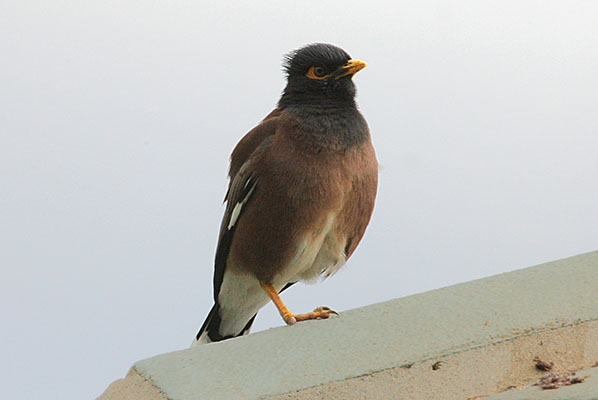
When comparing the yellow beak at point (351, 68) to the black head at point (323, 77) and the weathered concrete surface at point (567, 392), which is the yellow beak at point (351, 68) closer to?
the black head at point (323, 77)

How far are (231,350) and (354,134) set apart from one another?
1693 millimetres

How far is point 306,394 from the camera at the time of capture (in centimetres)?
234

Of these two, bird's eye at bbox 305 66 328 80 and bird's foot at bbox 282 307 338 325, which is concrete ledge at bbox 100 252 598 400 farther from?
bird's eye at bbox 305 66 328 80

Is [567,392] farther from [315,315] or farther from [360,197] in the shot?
[360,197]

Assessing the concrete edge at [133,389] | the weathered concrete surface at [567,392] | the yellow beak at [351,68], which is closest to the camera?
the weathered concrete surface at [567,392]

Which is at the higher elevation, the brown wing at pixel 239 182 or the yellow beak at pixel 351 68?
the yellow beak at pixel 351 68

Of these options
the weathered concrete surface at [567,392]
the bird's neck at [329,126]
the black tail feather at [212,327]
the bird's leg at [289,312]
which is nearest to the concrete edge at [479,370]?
the weathered concrete surface at [567,392]

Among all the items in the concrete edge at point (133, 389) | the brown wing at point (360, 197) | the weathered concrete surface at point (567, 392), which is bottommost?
the weathered concrete surface at point (567, 392)

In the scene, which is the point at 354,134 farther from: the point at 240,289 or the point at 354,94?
the point at 240,289

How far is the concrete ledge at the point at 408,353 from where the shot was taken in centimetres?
243

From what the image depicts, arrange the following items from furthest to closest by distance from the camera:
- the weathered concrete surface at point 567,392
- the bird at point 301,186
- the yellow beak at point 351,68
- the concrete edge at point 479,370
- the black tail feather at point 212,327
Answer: the black tail feather at point 212,327 → the yellow beak at point 351,68 → the bird at point 301,186 → the concrete edge at point 479,370 → the weathered concrete surface at point 567,392

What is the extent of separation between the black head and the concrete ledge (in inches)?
61.6

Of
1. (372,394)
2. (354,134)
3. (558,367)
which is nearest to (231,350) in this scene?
(372,394)

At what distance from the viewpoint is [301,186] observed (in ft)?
12.8
